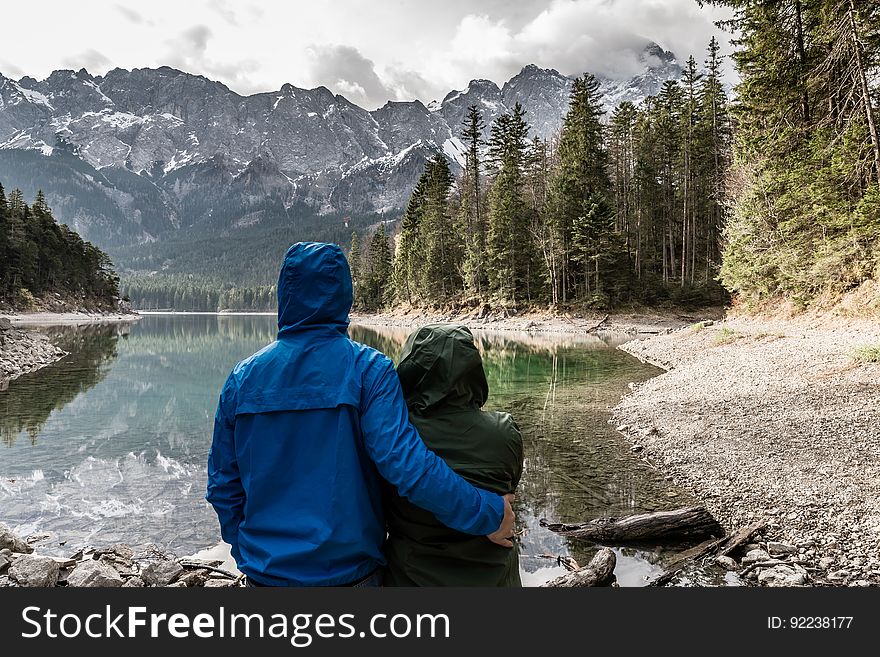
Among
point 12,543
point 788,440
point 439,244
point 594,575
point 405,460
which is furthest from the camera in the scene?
point 439,244

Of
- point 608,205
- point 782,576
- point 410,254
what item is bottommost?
point 782,576

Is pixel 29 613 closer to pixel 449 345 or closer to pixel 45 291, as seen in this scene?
pixel 449 345

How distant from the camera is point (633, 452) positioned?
8.77 m

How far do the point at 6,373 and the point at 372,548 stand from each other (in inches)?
927

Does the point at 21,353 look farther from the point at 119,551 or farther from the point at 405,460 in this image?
the point at 405,460

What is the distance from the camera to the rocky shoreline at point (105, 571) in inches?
170

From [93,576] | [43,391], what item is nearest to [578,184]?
[43,391]

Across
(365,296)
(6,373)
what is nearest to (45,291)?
(365,296)

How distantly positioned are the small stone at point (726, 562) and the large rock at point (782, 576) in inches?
11.1

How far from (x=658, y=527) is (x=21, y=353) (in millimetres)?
27482

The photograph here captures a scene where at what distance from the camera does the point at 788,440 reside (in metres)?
7.80

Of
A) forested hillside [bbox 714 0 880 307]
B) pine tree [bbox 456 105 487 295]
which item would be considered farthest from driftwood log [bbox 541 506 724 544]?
pine tree [bbox 456 105 487 295]

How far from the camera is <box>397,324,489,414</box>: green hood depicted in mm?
2146

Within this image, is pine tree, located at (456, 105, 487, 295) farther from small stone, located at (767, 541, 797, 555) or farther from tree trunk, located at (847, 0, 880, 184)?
small stone, located at (767, 541, 797, 555)
